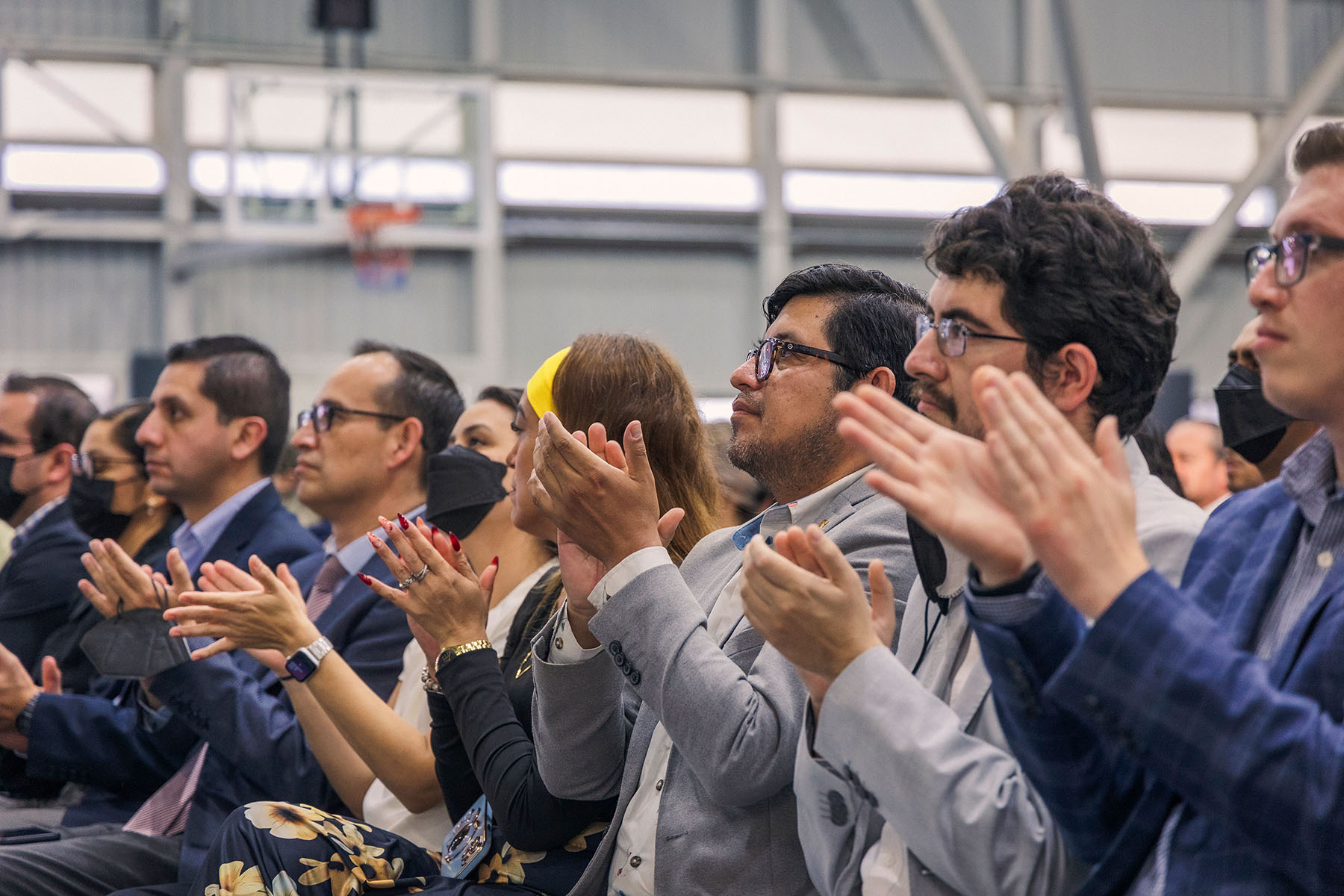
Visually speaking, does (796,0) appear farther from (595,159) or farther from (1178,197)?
(1178,197)

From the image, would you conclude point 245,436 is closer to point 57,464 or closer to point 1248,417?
point 57,464

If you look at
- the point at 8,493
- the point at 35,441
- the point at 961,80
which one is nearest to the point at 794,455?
the point at 35,441

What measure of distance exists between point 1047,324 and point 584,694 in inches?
31.3

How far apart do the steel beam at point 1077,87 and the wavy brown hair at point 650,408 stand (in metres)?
5.69

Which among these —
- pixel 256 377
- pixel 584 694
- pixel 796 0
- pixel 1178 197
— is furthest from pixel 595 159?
pixel 584 694

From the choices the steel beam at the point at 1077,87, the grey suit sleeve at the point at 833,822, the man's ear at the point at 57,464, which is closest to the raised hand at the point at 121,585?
the grey suit sleeve at the point at 833,822

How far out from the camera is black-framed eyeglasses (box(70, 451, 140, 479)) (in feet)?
11.2

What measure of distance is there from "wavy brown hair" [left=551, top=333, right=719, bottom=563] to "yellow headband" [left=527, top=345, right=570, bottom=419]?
21 millimetres

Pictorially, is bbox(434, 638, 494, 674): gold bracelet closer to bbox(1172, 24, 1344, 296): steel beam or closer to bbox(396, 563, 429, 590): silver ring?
bbox(396, 563, 429, 590): silver ring

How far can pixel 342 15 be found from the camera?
8.22 meters

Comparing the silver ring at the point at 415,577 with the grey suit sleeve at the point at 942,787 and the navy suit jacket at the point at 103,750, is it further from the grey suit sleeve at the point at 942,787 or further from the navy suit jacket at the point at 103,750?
the navy suit jacket at the point at 103,750

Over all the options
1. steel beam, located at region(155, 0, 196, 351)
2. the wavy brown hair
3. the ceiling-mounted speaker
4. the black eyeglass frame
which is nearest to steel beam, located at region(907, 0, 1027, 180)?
the ceiling-mounted speaker

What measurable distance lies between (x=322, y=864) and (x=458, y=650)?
1.18 feet

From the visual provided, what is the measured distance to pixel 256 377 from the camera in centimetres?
342
